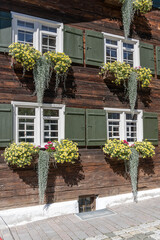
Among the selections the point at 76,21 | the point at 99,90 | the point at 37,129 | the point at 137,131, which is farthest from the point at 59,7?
the point at 137,131

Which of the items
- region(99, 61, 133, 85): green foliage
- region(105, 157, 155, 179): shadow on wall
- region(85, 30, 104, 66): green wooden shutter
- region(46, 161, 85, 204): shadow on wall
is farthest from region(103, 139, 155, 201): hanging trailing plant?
region(85, 30, 104, 66): green wooden shutter

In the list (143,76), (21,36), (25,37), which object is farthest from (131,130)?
(21,36)

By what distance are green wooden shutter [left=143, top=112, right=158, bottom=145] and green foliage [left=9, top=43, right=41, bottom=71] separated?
460 cm

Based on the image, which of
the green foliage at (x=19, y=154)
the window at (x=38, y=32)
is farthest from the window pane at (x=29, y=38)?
the green foliage at (x=19, y=154)

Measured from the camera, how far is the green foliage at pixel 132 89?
26.6ft

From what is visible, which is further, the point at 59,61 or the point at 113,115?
the point at 113,115

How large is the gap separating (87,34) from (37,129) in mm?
3698

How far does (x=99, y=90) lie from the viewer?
7.95 metres

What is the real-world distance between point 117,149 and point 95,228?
8.22 feet

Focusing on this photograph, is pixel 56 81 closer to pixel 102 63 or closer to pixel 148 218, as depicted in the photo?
pixel 102 63

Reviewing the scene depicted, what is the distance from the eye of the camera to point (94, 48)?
25.7 ft

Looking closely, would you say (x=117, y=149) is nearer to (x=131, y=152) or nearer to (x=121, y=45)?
(x=131, y=152)

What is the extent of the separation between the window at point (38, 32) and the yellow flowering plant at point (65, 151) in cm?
303

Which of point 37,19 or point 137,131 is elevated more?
point 37,19
